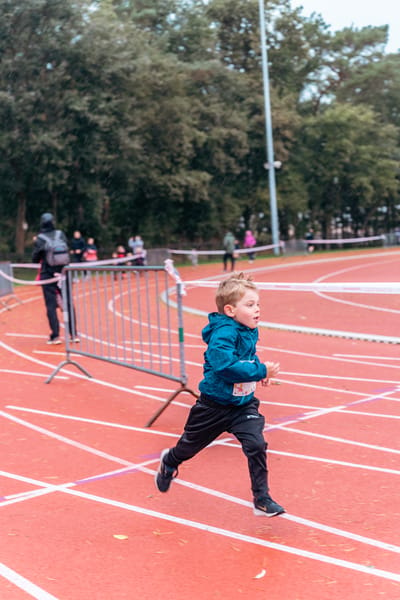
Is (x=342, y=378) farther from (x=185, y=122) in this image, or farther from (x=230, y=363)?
(x=185, y=122)

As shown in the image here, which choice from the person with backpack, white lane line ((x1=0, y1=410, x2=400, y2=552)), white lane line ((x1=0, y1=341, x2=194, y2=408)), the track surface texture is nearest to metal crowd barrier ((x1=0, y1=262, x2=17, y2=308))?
the person with backpack

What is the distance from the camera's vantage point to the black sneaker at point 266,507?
4.19 metres

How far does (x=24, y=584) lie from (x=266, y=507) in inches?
52.9

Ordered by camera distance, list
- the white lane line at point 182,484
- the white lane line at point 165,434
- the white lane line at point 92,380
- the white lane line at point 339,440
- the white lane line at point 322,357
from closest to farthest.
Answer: the white lane line at point 182,484, the white lane line at point 165,434, the white lane line at point 339,440, the white lane line at point 92,380, the white lane line at point 322,357

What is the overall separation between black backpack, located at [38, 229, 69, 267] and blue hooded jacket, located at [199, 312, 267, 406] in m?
7.68

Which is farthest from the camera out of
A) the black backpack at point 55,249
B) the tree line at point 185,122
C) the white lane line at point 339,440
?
the tree line at point 185,122

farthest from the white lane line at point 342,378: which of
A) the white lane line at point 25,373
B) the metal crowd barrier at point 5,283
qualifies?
the metal crowd barrier at point 5,283

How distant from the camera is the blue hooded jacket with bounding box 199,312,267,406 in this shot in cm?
415

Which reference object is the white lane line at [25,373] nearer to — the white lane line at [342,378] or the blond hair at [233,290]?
the white lane line at [342,378]

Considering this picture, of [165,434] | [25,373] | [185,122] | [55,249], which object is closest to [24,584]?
[165,434]

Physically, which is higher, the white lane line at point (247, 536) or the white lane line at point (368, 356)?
the white lane line at point (247, 536)

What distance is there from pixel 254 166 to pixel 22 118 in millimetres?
21052

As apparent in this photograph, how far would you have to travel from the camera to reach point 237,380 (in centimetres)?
421

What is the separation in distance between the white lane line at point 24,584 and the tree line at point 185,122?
95.0ft
